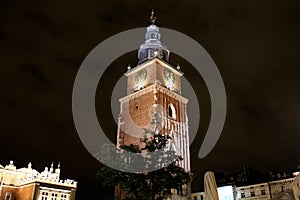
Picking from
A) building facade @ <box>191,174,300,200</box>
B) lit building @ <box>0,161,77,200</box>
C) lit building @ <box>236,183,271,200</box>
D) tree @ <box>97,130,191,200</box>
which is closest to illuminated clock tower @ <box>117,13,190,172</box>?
building facade @ <box>191,174,300,200</box>

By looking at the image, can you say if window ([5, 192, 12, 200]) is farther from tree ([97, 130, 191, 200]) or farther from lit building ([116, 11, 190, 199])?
tree ([97, 130, 191, 200])

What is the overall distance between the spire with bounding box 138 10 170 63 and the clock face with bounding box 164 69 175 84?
312 centimetres

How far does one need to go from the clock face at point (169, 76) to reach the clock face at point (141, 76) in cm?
404

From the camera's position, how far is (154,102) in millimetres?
58844

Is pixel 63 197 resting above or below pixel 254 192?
below

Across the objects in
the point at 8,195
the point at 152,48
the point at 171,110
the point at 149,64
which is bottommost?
the point at 8,195

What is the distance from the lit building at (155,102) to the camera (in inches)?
2306

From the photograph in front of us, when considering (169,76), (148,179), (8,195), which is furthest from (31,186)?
(169,76)

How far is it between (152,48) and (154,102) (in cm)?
1455

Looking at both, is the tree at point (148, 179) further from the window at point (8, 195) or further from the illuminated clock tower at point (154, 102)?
the illuminated clock tower at point (154, 102)

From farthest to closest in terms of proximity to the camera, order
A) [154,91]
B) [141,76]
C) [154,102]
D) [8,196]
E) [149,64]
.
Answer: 1. [141,76]
2. [149,64]
3. [154,91]
4. [154,102]
5. [8,196]

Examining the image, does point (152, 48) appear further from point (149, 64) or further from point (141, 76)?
point (141, 76)

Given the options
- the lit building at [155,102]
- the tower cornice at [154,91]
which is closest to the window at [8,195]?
the lit building at [155,102]

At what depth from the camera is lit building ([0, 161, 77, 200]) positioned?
43.3 metres
